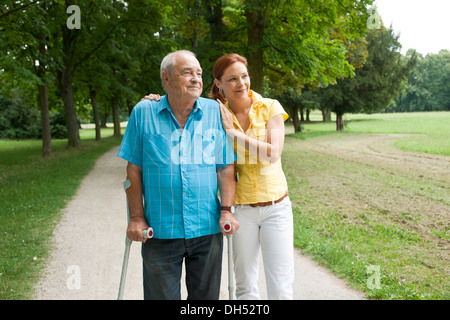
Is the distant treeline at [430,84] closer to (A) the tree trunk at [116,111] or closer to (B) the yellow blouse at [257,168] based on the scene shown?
(A) the tree trunk at [116,111]

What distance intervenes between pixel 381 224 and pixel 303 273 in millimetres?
2640

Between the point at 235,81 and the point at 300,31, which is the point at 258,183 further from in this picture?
the point at 300,31

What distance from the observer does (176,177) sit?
2.42 m

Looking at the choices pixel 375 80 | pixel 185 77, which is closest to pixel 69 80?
pixel 185 77

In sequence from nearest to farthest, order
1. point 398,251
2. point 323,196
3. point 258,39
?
point 398,251 → point 323,196 → point 258,39

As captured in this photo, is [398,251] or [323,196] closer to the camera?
[398,251]

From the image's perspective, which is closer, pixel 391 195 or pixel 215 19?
pixel 391 195

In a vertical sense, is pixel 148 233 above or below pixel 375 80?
below

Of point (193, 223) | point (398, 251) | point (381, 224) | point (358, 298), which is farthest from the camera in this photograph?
point (381, 224)

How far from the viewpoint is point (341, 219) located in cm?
679

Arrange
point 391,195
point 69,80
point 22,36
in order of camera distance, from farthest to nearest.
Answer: point 69,80 < point 22,36 < point 391,195

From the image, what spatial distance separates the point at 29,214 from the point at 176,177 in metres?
5.91

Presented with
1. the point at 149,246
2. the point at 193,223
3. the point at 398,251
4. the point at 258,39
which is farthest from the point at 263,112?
the point at 258,39
